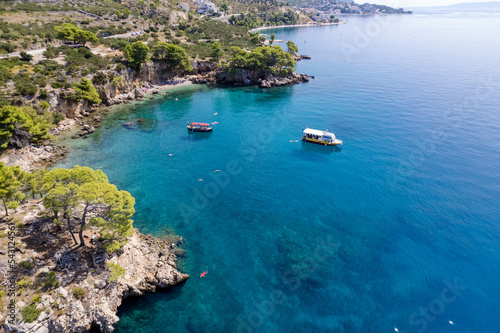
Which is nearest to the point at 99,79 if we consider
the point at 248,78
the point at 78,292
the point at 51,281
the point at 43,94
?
the point at 43,94

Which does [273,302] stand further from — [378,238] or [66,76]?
[66,76]

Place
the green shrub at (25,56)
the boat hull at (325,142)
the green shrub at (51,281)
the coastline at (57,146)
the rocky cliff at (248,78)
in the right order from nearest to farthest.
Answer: the green shrub at (51,281) → the coastline at (57,146) → the boat hull at (325,142) → the green shrub at (25,56) → the rocky cliff at (248,78)

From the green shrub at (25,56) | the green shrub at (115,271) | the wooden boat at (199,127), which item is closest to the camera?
the green shrub at (115,271)

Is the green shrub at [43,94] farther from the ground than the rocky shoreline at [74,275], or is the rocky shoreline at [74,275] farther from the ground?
the green shrub at [43,94]

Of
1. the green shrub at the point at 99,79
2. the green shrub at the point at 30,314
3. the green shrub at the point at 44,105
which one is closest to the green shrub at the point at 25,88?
the green shrub at the point at 44,105

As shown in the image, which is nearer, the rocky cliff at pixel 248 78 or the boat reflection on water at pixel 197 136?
the boat reflection on water at pixel 197 136

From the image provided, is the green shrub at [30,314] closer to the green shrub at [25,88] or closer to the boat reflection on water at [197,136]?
the boat reflection on water at [197,136]

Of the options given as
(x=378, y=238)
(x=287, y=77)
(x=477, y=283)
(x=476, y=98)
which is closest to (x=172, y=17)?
(x=287, y=77)

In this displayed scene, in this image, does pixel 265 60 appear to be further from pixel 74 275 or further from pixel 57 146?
pixel 74 275
